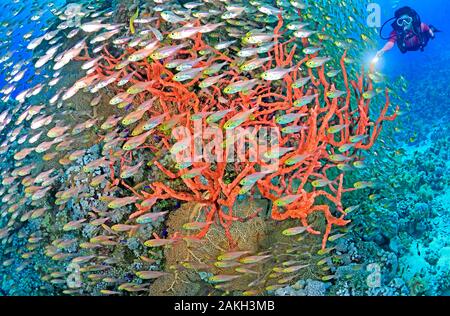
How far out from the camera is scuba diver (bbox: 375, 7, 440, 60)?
8.30m

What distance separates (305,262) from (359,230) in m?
1.36

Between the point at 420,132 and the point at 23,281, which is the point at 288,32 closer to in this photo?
the point at 23,281

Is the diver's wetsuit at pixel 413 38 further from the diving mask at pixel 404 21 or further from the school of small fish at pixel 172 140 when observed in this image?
the school of small fish at pixel 172 140

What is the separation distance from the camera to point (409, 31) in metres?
8.41

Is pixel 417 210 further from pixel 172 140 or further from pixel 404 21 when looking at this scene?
pixel 172 140

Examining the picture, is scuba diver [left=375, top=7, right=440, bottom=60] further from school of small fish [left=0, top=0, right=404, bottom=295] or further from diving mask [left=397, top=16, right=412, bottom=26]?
school of small fish [left=0, top=0, right=404, bottom=295]

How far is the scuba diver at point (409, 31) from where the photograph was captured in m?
8.30

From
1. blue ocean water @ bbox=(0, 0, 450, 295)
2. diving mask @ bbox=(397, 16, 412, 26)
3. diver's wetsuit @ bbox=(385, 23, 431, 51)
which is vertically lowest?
blue ocean water @ bbox=(0, 0, 450, 295)

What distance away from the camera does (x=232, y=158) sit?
5531 mm

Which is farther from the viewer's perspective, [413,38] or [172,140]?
[413,38]

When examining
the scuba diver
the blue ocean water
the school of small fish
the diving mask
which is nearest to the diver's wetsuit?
the scuba diver

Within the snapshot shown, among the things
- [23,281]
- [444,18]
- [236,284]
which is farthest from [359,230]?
[444,18]

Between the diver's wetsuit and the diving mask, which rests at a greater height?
the diving mask

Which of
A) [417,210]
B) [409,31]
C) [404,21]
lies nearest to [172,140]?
[417,210]
